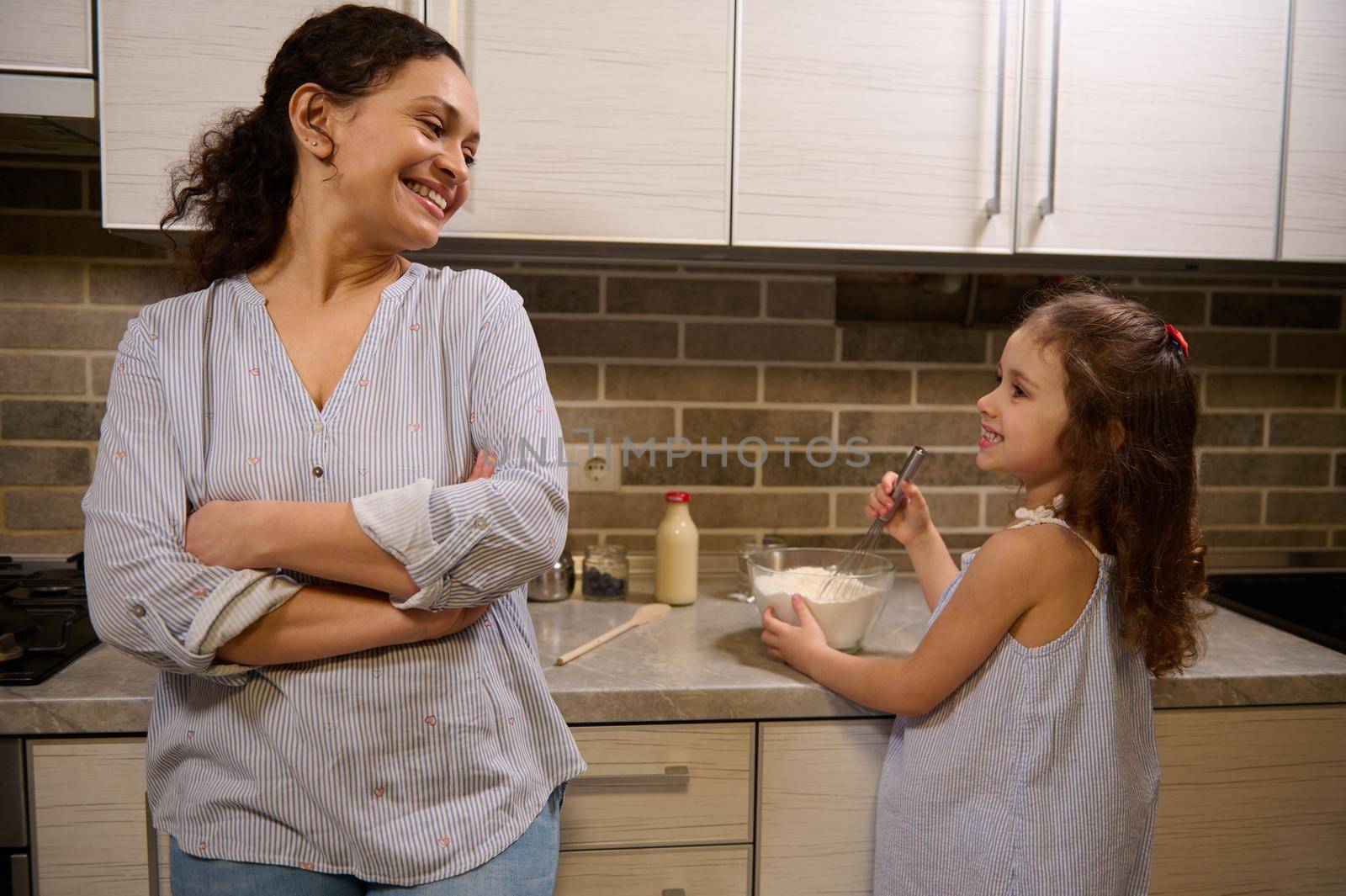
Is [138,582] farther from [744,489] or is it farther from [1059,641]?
[744,489]

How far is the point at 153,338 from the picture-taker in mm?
975

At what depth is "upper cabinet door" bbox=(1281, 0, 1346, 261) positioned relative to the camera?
61.4 inches

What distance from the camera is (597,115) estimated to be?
57.3 inches

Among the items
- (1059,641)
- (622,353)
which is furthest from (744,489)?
(1059,641)

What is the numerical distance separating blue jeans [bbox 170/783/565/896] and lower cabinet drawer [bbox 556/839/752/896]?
36 centimetres

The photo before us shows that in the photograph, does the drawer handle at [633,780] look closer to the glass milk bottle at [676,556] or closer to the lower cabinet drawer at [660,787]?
the lower cabinet drawer at [660,787]

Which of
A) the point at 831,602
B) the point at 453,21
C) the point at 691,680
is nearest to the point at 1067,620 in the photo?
the point at 831,602

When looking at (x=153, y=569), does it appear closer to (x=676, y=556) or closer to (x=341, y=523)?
(x=341, y=523)

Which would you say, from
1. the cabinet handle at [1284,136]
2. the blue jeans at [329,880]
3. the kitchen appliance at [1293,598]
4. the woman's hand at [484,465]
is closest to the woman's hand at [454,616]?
the woman's hand at [484,465]

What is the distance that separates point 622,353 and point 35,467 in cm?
110

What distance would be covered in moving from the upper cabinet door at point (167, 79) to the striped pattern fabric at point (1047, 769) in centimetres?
125

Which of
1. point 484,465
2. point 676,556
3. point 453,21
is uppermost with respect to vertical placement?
point 453,21

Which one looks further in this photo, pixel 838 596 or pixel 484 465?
pixel 838 596

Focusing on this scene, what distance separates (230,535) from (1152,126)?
1.49 meters
